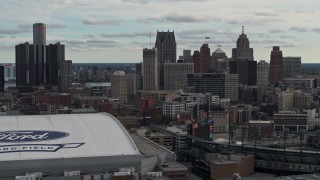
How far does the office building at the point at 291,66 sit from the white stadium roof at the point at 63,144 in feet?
487

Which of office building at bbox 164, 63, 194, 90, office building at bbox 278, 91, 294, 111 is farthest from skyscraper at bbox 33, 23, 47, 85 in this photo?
office building at bbox 278, 91, 294, 111

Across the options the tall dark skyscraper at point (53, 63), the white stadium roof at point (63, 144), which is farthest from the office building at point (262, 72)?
the white stadium roof at point (63, 144)

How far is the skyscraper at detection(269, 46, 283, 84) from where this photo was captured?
147 metres

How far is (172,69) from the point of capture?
132 m

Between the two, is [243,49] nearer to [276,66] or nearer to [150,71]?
[276,66]

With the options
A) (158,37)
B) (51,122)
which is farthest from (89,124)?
(158,37)

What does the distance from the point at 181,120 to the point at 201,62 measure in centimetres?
7988

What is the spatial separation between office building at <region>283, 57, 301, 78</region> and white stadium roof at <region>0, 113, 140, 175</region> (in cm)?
14839

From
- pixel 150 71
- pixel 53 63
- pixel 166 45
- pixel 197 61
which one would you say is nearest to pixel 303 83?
→ pixel 197 61

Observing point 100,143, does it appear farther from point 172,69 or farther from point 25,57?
point 25,57

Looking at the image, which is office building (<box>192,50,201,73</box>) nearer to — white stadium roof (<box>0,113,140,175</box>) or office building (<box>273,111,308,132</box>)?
office building (<box>273,111,308,132</box>)

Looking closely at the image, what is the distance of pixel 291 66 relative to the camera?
18012 cm

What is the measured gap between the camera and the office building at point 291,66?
178363 millimetres

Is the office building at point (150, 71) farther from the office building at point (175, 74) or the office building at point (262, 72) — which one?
the office building at point (262, 72)
